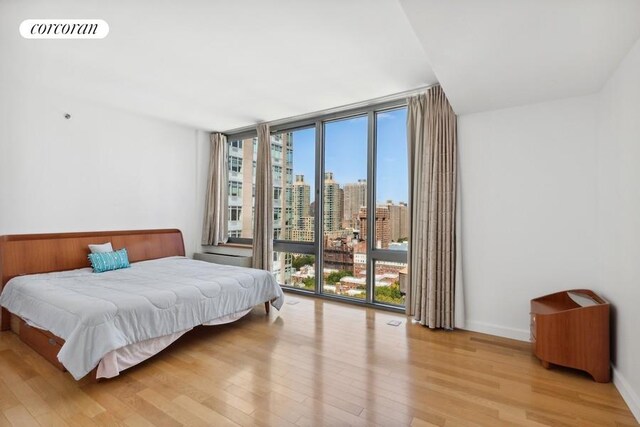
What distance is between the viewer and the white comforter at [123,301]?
2176 millimetres

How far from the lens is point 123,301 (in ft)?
8.14

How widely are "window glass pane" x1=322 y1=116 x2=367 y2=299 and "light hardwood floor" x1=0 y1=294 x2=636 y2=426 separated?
1336 millimetres

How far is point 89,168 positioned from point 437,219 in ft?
14.9

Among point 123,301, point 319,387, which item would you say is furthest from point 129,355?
point 319,387

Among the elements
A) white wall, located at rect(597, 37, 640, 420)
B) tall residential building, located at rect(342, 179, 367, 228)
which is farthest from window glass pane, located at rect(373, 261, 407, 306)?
white wall, located at rect(597, 37, 640, 420)

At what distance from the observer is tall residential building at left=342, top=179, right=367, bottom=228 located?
4.29 m

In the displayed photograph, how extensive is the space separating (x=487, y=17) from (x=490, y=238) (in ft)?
7.08

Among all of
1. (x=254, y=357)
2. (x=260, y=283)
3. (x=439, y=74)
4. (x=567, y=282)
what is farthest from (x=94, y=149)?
(x=567, y=282)

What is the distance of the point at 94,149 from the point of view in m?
4.25

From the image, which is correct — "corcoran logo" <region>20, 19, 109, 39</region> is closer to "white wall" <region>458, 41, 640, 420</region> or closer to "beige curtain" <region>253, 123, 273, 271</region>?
"beige curtain" <region>253, 123, 273, 271</region>

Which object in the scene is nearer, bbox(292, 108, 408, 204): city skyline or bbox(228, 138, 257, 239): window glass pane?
bbox(292, 108, 408, 204): city skyline

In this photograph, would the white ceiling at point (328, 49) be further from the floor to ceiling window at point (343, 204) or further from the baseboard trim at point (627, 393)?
the baseboard trim at point (627, 393)

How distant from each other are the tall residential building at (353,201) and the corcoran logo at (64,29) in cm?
310

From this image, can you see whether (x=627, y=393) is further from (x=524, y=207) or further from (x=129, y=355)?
(x=129, y=355)
